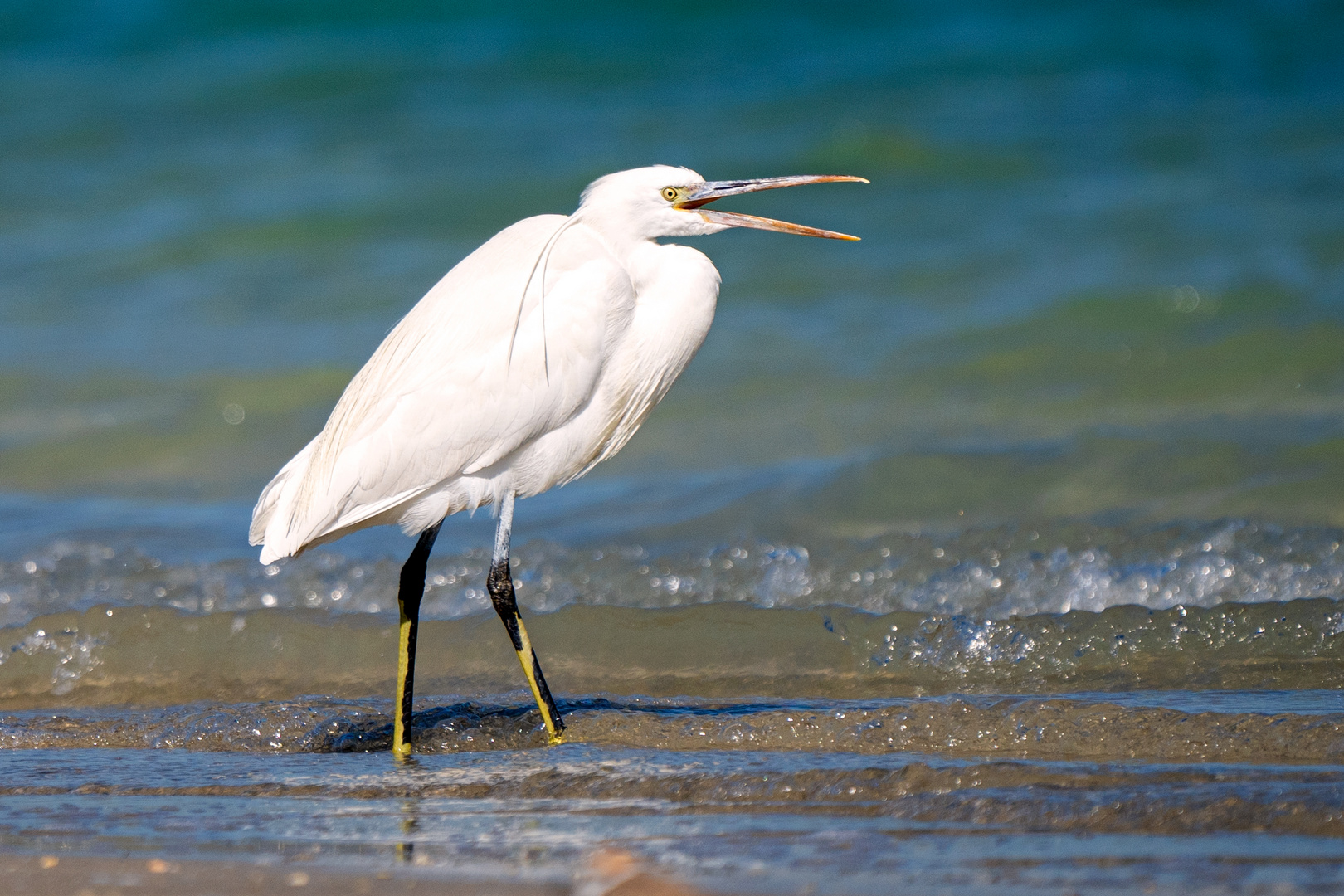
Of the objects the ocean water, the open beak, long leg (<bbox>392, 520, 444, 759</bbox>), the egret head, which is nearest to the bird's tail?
long leg (<bbox>392, 520, 444, 759</bbox>)

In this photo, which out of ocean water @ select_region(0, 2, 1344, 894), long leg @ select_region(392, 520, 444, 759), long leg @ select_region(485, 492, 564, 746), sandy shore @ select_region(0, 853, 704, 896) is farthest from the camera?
long leg @ select_region(485, 492, 564, 746)

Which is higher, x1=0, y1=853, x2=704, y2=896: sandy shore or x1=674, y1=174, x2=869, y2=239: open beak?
x1=674, y1=174, x2=869, y2=239: open beak

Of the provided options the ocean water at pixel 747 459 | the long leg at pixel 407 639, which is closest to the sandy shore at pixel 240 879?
the ocean water at pixel 747 459

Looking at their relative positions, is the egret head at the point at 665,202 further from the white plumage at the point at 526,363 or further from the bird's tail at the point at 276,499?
the bird's tail at the point at 276,499

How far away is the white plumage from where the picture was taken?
3666 mm

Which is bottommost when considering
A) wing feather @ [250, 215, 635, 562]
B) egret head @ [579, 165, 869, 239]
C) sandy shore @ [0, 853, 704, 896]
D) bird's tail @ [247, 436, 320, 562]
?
sandy shore @ [0, 853, 704, 896]

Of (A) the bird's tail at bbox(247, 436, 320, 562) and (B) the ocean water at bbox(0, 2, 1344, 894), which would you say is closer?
(B) the ocean water at bbox(0, 2, 1344, 894)

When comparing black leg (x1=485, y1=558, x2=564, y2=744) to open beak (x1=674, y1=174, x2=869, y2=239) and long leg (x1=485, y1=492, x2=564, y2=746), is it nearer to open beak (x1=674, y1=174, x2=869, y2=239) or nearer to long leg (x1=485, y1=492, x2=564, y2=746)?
long leg (x1=485, y1=492, x2=564, y2=746)

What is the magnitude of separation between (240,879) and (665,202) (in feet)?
6.62

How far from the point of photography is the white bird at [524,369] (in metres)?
3.66

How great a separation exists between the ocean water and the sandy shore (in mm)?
66

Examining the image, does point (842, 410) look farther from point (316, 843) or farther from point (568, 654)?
point (316, 843)

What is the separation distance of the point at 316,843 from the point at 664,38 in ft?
37.2

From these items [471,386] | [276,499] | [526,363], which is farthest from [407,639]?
[526,363]
